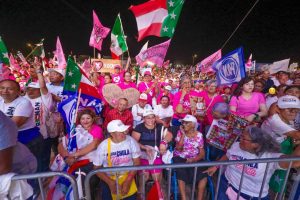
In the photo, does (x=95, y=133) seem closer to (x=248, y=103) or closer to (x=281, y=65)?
(x=248, y=103)

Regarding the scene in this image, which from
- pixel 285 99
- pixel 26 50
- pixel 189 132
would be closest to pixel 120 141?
pixel 189 132

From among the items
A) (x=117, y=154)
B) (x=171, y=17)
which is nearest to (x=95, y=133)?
(x=117, y=154)

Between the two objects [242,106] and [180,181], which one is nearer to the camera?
[180,181]

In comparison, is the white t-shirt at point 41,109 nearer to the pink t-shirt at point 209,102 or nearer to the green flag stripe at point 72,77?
the green flag stripe at point 72,77

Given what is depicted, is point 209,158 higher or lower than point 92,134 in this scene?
lower

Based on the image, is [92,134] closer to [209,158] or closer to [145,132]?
[145,132]

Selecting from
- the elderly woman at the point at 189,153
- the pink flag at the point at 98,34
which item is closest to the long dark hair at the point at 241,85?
the elderly woman at the point at 189,153

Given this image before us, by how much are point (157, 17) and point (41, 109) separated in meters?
3.87

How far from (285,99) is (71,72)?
3296mm

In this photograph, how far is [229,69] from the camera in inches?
177

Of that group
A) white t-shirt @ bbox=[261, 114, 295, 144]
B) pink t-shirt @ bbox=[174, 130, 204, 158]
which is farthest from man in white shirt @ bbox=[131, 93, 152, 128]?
white t-shirt @ bbox=[261, 114, 295, 144]

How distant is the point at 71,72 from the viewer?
351 cm

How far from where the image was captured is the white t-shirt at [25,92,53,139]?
393 centimetres

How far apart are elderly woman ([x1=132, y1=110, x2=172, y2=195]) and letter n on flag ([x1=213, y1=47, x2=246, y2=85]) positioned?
6.08 ft
